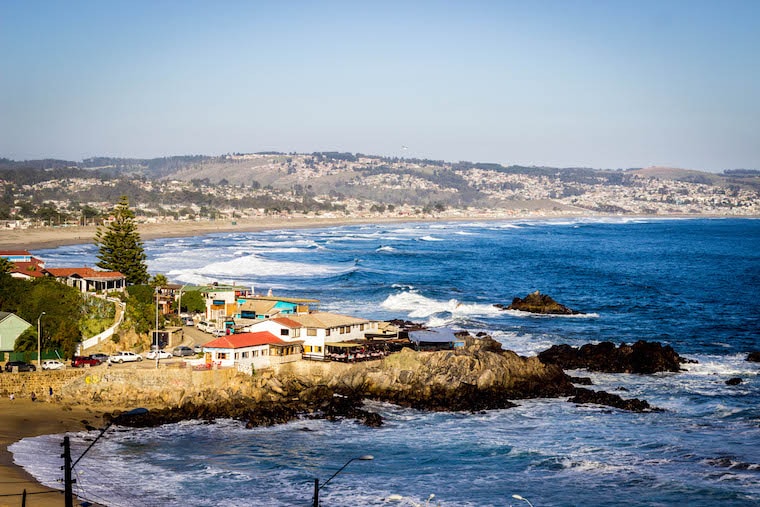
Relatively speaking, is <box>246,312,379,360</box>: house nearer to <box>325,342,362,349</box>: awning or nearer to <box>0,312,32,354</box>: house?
<box>325,342,362,349</box>: awning

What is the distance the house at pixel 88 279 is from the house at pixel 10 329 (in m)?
11.0

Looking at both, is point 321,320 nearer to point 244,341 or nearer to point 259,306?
point 244,341

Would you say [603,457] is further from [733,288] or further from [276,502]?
[733,288]

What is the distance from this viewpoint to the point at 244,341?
3406 centimetres

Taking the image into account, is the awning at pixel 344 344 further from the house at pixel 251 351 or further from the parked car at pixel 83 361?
the parked car at pixel 83 361

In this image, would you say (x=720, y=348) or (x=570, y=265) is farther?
(x=570, y=265)

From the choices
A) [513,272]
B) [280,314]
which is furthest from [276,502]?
[513,272]

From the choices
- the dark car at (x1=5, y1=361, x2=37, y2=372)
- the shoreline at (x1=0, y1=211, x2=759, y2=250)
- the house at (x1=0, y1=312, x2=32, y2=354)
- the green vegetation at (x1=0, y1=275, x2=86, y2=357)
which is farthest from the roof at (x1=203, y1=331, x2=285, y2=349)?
the shoreline at (x1=0, y1=211, x2=759, y2=250)

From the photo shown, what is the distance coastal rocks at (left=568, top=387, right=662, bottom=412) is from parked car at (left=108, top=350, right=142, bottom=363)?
17007 millimetres

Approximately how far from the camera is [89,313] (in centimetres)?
3884

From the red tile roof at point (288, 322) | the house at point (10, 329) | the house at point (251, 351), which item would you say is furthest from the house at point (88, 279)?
the house at point (251, 351)

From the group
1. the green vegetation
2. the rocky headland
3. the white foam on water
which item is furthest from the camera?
the white foam on water

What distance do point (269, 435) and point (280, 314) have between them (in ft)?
46.3

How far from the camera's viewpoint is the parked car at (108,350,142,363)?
33950 millimetres
